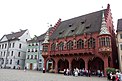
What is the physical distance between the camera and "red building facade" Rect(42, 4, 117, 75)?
3538 cm

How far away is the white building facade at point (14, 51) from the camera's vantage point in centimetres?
6462

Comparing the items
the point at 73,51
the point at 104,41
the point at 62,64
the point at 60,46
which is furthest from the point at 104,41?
the point at 62,64

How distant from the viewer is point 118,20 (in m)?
43.9

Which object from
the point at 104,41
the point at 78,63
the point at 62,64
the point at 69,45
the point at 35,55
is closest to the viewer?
the point at 104,41

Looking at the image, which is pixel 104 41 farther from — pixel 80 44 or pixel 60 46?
pixel 60 46

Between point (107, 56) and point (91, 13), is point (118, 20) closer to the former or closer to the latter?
point (91, 13)

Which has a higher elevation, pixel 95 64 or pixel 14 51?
pixel 14 51

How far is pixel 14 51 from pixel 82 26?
3571 cm

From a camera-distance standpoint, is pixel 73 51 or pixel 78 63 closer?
pixel 73 51

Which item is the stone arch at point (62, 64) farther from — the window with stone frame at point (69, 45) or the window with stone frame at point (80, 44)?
the window with stone frame at point (80, 44)

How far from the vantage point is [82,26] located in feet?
140

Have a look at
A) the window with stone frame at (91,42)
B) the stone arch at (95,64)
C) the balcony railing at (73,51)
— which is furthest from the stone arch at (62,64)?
the window with stone frame at (91,42)

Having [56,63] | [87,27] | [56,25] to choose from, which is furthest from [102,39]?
[56,25]

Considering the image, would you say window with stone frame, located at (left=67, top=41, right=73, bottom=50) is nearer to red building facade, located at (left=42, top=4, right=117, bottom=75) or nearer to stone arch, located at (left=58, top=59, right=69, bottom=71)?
red building facade, located at (left=42, top=4, right=117, bottom=75)
